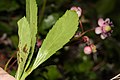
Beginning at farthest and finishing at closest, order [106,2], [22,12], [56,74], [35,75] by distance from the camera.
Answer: [106,2], [22,12], [56,74], [35,75]

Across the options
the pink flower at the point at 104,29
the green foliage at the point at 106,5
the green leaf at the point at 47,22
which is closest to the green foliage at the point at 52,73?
the green leaf at the point at 47,22

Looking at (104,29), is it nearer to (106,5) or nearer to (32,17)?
(32,17)

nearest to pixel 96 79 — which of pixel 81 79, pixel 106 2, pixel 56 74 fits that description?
pixel 81 79

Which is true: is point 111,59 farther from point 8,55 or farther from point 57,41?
point 57,41

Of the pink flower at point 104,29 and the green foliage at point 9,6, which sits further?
the green foliage at point 9,6

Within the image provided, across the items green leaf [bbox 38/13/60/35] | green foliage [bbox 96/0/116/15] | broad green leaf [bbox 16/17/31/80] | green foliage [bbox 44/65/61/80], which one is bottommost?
green foliage [bbox 44/65/61/80]

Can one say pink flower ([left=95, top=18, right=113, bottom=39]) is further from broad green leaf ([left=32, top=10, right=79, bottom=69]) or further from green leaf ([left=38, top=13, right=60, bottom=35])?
green leaf ([left=38, top=13, right=60, bottom=35])

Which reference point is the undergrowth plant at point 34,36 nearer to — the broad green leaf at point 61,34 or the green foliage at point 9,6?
the broad green leaf at point 61,34

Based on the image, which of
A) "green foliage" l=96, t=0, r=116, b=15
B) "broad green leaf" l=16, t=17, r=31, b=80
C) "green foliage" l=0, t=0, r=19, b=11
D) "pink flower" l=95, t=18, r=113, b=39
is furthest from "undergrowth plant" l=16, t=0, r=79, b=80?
"green foliage" l=96, t=0, r=116, b=15
